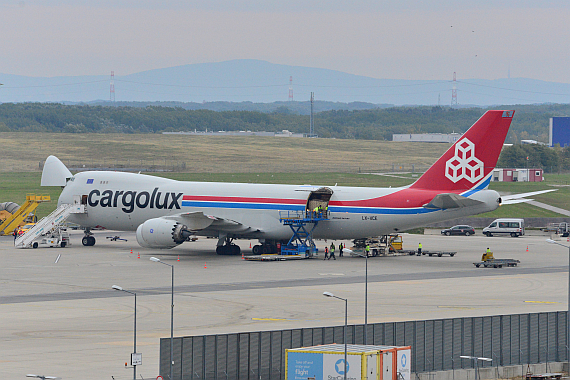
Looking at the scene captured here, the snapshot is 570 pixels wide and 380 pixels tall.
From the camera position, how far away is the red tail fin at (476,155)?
63219 millimetres

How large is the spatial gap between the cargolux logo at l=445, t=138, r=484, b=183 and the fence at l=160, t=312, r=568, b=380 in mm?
30081

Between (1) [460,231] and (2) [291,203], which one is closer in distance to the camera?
(2) [291,203]

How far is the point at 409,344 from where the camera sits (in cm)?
3103

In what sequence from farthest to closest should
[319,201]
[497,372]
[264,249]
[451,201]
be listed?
[264,249], [319,201], [451,201], [497,372]

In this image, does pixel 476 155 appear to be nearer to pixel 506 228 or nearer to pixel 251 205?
pixel 251 205

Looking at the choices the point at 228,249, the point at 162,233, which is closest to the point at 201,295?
the point at 162,233

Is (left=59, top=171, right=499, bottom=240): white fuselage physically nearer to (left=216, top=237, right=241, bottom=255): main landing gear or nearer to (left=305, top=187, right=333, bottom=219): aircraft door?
(left=305, top=187, right=333, bottom=219): aircraft door

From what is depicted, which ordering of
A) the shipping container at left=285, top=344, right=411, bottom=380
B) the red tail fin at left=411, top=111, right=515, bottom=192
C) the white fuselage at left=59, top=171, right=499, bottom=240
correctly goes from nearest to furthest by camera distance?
the shipping container at left=285, top=344, right=411, bottom=380, the red tail fin at left=411, top=111, right=515, bottom=192, the white fuselage at left=59, top=171, right=499, bottom=240

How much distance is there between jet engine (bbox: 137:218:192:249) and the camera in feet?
214

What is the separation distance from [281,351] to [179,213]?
42.4 m

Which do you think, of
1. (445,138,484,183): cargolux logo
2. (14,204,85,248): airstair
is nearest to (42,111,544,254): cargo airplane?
→ (445,138,484,183): cargolux logo

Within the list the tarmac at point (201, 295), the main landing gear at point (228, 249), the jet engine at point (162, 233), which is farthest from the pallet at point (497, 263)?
the jet engine at point (162, 233)

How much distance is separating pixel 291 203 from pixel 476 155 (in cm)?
1408

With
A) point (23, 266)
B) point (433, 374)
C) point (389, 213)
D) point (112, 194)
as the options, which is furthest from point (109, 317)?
point (112, 194)
